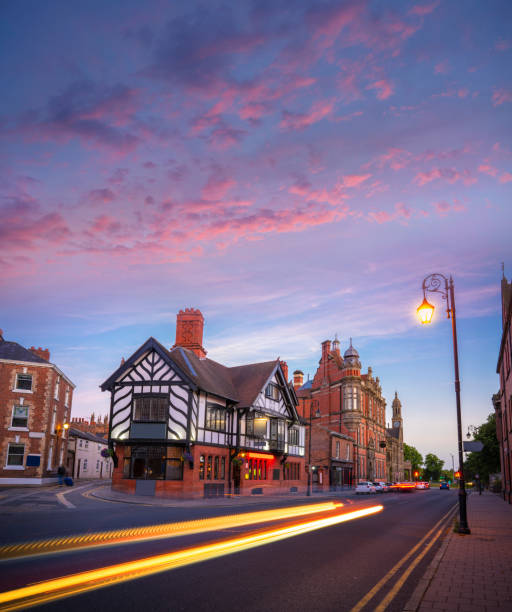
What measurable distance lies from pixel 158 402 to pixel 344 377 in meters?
42.8

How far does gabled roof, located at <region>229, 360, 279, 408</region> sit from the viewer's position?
38.9 m

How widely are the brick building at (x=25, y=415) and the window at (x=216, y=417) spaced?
13.2 metres

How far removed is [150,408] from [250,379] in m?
11.5

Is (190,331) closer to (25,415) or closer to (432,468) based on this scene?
Answer: (25,415)

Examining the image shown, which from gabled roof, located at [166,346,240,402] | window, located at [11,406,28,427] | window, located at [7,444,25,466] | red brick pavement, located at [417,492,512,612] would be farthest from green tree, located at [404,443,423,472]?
red brick pavement, located at [417,492,512,612]

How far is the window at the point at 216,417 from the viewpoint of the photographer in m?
34.3

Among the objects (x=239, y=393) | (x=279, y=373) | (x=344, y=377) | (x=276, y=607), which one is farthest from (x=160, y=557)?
(x=344, y=377)

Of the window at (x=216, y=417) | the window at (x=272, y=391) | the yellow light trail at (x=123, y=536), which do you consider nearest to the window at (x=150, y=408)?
the window at (x=216, y=417)

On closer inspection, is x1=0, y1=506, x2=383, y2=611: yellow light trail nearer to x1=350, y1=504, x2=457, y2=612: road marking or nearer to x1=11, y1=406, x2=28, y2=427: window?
x1=350, y1=504, x2=457, y2=612: road marking

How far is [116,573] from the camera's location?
8.12 m

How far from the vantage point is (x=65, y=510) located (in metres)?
19.2

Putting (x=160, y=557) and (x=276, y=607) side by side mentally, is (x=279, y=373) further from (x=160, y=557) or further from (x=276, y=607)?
(x=276, y=607)

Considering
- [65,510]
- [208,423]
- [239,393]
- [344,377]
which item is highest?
[344,377]

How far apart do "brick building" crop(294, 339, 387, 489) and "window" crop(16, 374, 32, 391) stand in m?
33.1
